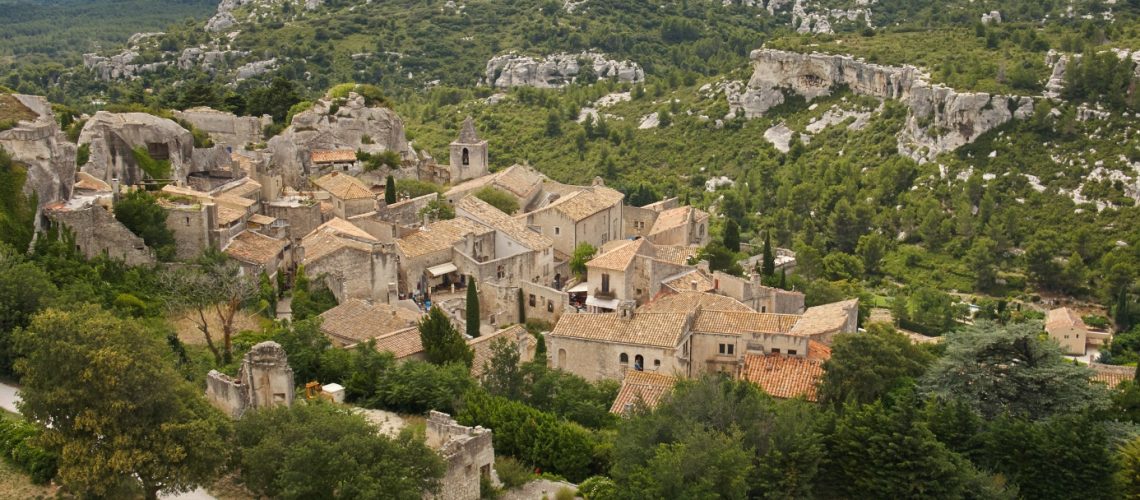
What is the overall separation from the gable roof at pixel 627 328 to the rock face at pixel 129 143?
1972 centimetres

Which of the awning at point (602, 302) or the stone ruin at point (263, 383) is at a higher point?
the stone ruin at point (263, 383)

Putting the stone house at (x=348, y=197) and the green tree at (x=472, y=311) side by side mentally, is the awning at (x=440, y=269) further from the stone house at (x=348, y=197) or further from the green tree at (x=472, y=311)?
the stone house at (x=348, y=197)

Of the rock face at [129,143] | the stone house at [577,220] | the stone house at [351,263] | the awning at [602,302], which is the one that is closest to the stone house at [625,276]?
the awning at [602,302]

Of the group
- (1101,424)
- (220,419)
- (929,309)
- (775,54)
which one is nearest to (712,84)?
(775,54)

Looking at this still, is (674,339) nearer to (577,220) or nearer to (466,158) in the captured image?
(577,220)

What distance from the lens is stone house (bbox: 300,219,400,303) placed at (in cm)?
4216

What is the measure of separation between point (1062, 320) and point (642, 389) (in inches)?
1367

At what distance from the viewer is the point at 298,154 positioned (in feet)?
184

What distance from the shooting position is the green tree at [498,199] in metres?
55.4

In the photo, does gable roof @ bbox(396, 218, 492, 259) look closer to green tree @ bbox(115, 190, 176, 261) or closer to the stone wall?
green tree @ bbox(115, 190, 176, 261)

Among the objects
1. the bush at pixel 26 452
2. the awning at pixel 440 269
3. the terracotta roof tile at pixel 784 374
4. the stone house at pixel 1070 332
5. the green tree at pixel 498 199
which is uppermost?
the bush at pixel 26 452

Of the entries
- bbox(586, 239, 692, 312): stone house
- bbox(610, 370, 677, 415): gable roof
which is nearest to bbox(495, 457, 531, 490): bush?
bbox(610, 370, 677, 415): gable roof

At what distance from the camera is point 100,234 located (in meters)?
39.3

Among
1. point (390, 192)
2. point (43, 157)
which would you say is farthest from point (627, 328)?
point (43, 157)
